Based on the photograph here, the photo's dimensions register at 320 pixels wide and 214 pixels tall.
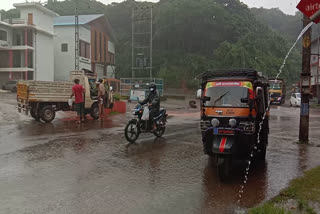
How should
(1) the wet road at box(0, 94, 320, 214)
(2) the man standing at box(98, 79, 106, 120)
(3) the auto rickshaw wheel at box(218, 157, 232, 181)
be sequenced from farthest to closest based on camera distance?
(2) the man standing at box(98, 79, 106, 120) < (3) the auto rickshaw wheel at box(218, 157, 232, 181) < (1) the wet road at box(0, 94, 320, 214)

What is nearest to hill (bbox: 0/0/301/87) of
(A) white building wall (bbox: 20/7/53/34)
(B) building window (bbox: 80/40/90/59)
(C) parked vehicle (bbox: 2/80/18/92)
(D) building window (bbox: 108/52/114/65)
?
(D) building window (bbox: 108/52/114/65)

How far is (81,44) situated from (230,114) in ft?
145

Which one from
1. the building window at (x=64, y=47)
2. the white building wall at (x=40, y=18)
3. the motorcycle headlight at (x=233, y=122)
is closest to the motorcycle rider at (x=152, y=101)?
the motorcycle headlight at (x=233, y=122)

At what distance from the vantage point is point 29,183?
20.1 feet

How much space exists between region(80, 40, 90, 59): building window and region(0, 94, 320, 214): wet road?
126 feet

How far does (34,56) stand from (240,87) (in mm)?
42751

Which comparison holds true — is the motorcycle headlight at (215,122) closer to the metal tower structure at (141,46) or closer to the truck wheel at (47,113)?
the truck wheel at (47,113)

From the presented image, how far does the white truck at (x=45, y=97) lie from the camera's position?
14758 millimetres

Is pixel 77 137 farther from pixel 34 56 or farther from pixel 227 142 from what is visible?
pixel 34 56

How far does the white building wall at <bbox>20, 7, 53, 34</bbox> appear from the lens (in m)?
44.8

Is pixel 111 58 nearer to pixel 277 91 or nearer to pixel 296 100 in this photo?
pixel 277 91

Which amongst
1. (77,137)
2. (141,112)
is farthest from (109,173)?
(77,137)

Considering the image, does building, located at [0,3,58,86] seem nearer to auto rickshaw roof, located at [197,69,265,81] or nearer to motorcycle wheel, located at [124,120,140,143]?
motorcycle wheel, located at [124,120,140,143]

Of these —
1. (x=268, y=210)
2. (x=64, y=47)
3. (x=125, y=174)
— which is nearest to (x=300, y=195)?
(x=268, y=210)
